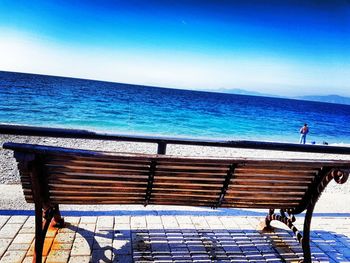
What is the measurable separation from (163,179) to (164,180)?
2cm

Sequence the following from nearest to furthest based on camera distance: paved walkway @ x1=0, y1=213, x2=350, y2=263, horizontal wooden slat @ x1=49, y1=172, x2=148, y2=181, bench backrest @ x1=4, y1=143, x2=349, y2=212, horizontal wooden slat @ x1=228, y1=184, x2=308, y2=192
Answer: bench backrest @ x1=4, y1=143, x2=349, y2=212 → horizontal wooden slat @ x1=49, y1=172, x2=148, y2=181 → horizontal wooden slat @ x1=228, y1=184, x2=308, y2=192 → paved walkway @ x1=0, y1=213, x2=350, y2=263

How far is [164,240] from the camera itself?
3178 millimetres

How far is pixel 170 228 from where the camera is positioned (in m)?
3.44

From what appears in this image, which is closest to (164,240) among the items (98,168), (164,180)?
(164,180)

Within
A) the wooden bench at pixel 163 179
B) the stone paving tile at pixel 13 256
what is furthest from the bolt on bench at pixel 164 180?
the stone paving tile at pixel 13 256

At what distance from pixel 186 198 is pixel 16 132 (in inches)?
67.2

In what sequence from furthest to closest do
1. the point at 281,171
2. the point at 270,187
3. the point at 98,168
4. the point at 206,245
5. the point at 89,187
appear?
the point at 206,245
the point at 270,187
the point at 281,171
the point at 89,187
the point at 98,168

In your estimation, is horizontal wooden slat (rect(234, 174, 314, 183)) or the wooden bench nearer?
the wooden bench

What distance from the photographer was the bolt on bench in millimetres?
2244

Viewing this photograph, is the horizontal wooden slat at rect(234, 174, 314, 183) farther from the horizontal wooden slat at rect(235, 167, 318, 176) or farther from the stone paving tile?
the stone paving tile

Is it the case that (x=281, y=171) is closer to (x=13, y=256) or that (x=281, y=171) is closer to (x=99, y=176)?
(x=99, y=176)

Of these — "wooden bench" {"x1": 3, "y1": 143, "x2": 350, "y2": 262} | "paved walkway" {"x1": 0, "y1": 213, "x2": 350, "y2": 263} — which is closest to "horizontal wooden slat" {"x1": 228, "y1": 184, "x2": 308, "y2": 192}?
"wooden bench" {"x1": 3, "y1": 143, "x2": 350, "y2": 262}

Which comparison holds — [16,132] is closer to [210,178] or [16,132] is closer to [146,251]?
[146,251]

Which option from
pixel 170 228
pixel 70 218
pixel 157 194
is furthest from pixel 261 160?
pixel 70 218
